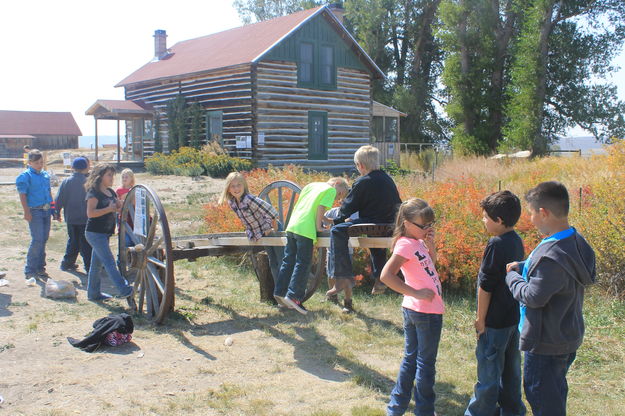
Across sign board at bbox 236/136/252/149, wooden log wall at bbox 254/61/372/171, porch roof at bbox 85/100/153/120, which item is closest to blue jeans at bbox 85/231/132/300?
sign board at bbox 236/136/252/149

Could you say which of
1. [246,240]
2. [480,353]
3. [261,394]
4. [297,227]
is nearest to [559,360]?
[480,353]

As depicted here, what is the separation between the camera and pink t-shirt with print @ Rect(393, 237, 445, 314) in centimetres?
386

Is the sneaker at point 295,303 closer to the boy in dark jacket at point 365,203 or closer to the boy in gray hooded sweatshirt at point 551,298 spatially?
the boy in dark jacket at point 365,203

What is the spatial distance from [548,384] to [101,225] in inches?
218

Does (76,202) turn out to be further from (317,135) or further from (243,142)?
(317,135)

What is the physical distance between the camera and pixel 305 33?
934 inches

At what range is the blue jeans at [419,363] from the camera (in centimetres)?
387

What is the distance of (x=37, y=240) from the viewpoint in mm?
8141

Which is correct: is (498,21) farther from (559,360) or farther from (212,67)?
(559,360)

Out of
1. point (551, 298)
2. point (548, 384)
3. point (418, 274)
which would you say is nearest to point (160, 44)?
point (418, 274)

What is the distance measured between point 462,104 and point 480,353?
98.4 ft

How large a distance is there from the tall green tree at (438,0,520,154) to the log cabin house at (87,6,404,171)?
6.48m

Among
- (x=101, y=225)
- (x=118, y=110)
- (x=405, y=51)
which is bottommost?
(x=101, y=225)

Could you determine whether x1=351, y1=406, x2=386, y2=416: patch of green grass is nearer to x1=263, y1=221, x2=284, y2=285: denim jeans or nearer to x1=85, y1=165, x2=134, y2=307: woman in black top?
x1=263, y1=221, x2=284, y2=285: denim jeans
